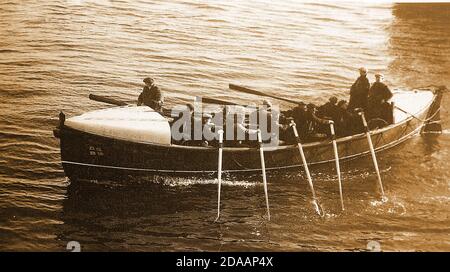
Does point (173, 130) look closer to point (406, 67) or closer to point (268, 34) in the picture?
point (268, 34)

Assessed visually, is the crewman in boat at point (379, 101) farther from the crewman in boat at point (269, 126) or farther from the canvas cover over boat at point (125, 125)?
the canvas cover over boat at point (125, 125)

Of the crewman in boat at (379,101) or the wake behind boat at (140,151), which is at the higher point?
the crewman in boat at (379,101)

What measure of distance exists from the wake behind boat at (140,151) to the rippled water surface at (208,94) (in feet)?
1.22

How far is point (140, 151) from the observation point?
9.27 metres

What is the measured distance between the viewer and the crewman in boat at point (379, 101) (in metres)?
11.2

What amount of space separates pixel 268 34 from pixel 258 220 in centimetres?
1218

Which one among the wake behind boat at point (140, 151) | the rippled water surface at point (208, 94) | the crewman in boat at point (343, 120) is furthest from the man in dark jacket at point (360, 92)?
the rippled water surface at point (208, 94)

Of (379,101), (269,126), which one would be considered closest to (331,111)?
(379,101)

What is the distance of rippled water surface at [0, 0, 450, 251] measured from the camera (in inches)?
338

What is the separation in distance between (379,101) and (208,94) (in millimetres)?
6200

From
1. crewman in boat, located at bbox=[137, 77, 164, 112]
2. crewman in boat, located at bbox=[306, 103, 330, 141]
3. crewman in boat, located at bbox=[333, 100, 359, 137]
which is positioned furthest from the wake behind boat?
crewman in boat, located at bbox=[137, 77, 164, 112]

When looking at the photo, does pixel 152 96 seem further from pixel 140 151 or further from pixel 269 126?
pixel 269 126

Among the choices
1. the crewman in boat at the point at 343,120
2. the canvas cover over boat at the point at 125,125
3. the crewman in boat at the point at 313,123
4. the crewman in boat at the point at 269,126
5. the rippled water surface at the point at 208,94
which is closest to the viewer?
the rippled water surface at the point at 208,94

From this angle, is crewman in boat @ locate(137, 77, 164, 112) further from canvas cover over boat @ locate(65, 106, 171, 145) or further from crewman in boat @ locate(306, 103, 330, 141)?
crewman in boat @ locate(306, 103, 330, 141)
